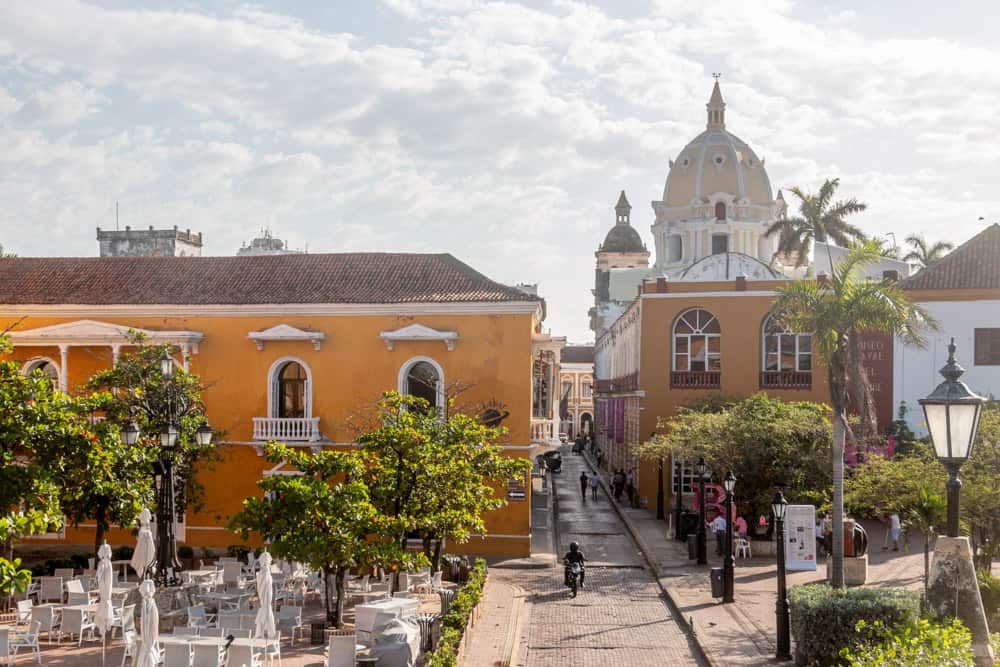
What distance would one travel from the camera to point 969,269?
35.7 metres

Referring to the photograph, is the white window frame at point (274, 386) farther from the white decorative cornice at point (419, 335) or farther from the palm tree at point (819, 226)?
the palm tree at point (819, 226)

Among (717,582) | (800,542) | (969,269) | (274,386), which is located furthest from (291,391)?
(969,269)

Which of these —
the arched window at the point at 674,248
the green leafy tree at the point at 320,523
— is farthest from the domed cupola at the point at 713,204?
the green leafy tree at the point at 320,523

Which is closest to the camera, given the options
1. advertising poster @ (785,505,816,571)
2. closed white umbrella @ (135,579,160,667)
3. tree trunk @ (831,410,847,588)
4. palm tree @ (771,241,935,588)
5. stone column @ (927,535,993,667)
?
stone column @ (927,535,993,667)

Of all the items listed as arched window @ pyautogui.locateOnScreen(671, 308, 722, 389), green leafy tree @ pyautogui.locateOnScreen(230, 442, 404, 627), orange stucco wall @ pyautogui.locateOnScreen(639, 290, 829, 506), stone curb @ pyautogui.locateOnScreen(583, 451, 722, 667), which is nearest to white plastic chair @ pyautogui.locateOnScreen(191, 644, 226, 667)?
green leafy tree @ pyautogui.locateOnScreen(230, 442, 404, 627)

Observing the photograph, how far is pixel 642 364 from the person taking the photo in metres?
36.5

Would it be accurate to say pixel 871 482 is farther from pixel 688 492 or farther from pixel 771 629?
pixel 688 492

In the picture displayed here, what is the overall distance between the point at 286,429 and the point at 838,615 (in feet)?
55.2

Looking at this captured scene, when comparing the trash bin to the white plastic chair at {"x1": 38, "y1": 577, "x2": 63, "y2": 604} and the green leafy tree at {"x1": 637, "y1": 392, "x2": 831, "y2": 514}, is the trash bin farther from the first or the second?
the white plastic chair at {"x1": 38, "y1": 577, "x2": 63, "y2": 604}

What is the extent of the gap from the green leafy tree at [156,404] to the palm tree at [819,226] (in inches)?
1001

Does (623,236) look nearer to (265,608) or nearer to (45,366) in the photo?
(45,366)

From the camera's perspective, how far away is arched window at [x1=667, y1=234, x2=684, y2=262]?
62.8m

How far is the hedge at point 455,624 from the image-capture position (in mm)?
13586

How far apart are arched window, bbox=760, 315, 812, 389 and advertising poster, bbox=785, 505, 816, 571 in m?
11.3
